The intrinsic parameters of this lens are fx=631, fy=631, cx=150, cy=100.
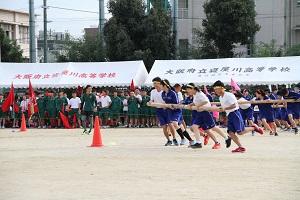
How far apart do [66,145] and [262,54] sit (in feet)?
77.5

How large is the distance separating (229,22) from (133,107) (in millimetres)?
12008

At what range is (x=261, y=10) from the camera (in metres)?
45.6

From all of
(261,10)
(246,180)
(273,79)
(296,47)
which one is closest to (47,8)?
(261,10)

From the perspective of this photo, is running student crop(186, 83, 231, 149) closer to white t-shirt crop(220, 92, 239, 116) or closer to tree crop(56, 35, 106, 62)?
white t-shirt crop(220, 92, 239, 116)

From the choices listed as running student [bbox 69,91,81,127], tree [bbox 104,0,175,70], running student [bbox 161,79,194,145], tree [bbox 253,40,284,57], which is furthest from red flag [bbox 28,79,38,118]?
tree [bbox 253,40,284,57]

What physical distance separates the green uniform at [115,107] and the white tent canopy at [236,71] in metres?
1.59

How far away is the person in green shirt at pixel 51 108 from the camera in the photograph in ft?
98.4

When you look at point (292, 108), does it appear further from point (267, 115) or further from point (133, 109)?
point (133, 109)

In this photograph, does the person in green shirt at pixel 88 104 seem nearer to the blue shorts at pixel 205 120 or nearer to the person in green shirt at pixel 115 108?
the person in green shirt at pixel 115 108

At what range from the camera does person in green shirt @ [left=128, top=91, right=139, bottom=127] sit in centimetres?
2856

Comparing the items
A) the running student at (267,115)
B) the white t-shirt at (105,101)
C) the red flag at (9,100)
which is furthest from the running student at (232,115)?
the red flag at (9,100)

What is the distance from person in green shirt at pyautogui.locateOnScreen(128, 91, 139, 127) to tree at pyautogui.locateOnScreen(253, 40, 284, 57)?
13.3 m

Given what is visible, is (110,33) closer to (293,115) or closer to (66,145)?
(293,115)

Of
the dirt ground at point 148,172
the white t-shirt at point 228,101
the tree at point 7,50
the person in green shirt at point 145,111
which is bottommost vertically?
the dirt ground at point 148,172
